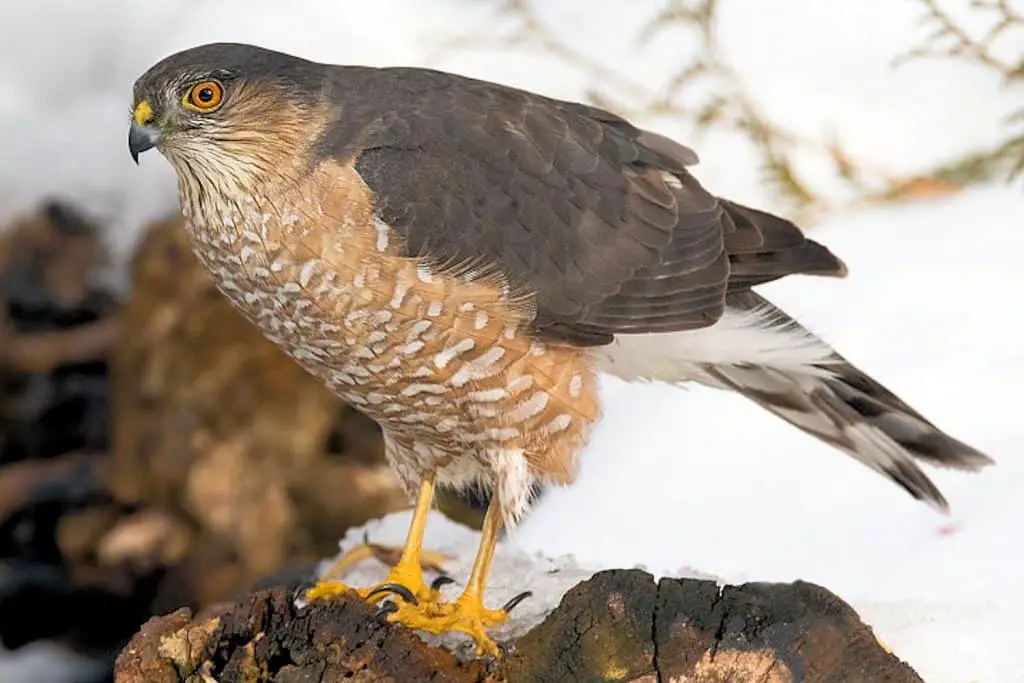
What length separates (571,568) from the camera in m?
3.84

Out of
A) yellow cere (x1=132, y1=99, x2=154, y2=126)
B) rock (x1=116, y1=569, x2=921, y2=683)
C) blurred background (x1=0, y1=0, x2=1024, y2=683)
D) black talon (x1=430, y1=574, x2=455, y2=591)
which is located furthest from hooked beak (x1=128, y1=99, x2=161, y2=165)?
blurred background (x1=0, y1=0, x2=1024, y2=683)

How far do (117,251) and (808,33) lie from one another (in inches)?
128

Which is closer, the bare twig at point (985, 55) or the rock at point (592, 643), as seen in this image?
the rock at point (592, 643)

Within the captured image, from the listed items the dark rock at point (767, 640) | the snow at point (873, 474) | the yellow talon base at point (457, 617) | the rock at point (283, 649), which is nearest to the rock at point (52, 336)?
the snow at point (873, 474)

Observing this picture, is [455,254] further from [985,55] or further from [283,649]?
[985,55]

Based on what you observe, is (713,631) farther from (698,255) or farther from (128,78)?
(128,78)

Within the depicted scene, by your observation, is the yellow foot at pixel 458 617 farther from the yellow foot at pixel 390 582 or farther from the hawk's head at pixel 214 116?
the hawk's head at pixel 214 116

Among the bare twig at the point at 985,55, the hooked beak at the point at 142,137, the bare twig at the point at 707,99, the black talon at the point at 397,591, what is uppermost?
the bare twig at the point at 985,55

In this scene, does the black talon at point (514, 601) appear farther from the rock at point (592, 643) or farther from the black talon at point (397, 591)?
the rock at point (592, 643)

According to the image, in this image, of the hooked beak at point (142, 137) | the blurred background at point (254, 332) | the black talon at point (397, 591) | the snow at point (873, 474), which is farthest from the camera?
the blurred background at point (254, 332)

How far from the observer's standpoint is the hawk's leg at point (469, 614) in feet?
10.6

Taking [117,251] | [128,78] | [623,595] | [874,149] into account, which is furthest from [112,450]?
[623,595]

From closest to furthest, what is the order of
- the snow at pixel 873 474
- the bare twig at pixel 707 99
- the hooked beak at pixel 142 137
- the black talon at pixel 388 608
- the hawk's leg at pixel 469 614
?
the black talon at pixel 388 608
the hawk's leg at pixel 469 614
the hooked beak at pixel 142 137
the snow at pixel 873 474
the bare twig at pixel 707 99

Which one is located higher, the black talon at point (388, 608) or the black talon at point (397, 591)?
the black talon at point (397, 591)
